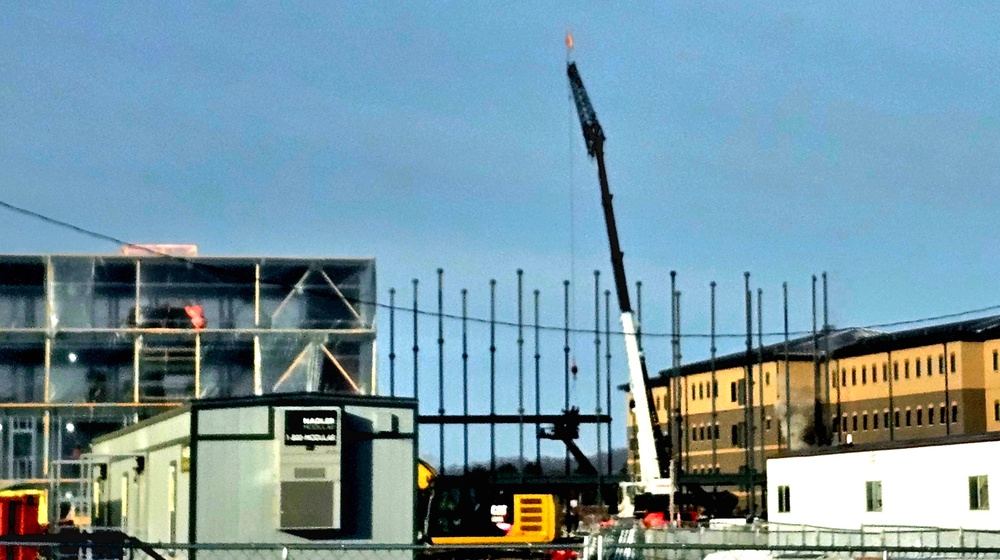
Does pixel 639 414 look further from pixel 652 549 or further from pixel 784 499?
pixel 652 549

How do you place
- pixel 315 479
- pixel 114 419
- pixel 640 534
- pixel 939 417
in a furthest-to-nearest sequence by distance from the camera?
pixel 939 417 < pixel 114 419 < pixel 640 534 < pixel 315 479

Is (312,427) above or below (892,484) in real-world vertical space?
above

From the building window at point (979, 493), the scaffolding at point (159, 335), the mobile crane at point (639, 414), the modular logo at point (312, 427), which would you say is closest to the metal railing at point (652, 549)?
the modular logo at point (312, 427)

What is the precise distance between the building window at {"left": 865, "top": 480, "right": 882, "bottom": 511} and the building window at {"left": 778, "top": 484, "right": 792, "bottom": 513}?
22.6 feet

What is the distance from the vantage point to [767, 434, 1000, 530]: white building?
A: 47.7m

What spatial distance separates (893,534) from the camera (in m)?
39.0

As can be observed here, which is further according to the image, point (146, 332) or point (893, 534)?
point (146, 332)

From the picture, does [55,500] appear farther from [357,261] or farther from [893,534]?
[357,261]

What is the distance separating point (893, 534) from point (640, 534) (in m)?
8.67

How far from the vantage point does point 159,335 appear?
76.2 meters

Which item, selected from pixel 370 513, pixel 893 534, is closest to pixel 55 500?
pixel 370 513

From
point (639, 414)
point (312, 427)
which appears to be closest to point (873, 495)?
point (639, 414)

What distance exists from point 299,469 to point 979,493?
2389 centimetres

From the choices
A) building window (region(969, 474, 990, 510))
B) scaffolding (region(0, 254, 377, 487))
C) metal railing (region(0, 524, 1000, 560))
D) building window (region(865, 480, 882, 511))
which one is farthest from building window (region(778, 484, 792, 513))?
scaffolding (region(0, 254, 377, 487))
